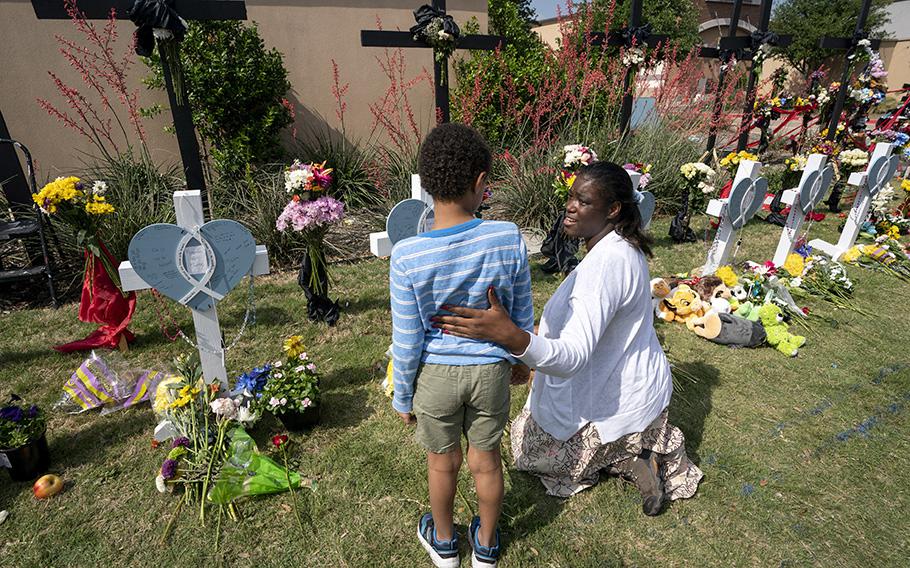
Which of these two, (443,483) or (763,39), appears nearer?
(443,483)

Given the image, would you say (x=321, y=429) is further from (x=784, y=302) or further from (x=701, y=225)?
(x=701, y=225)

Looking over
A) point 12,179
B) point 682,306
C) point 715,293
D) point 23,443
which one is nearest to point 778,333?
point 715,293

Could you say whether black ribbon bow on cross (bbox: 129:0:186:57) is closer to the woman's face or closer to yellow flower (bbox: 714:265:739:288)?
the woman's face

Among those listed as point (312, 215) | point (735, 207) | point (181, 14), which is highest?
point (181, 14)

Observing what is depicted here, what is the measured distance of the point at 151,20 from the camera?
2953mm

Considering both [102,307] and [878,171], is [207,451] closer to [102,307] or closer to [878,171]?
[102,307]

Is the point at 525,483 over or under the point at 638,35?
under

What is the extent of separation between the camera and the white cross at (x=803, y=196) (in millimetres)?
4543

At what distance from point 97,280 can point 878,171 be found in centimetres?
756

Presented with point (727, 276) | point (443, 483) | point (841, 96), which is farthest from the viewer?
point (841, 96)

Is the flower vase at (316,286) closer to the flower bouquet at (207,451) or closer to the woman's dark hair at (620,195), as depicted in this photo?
the flower bouquet at (207,451)

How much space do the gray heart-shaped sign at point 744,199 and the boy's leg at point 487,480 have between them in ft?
11.6

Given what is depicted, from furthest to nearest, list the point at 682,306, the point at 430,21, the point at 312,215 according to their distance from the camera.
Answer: the point at 682,306 → the point at 430,21 → the point at 312,215

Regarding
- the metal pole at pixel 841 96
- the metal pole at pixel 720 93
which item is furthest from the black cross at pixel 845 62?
the metal pole at pixel 720 93
